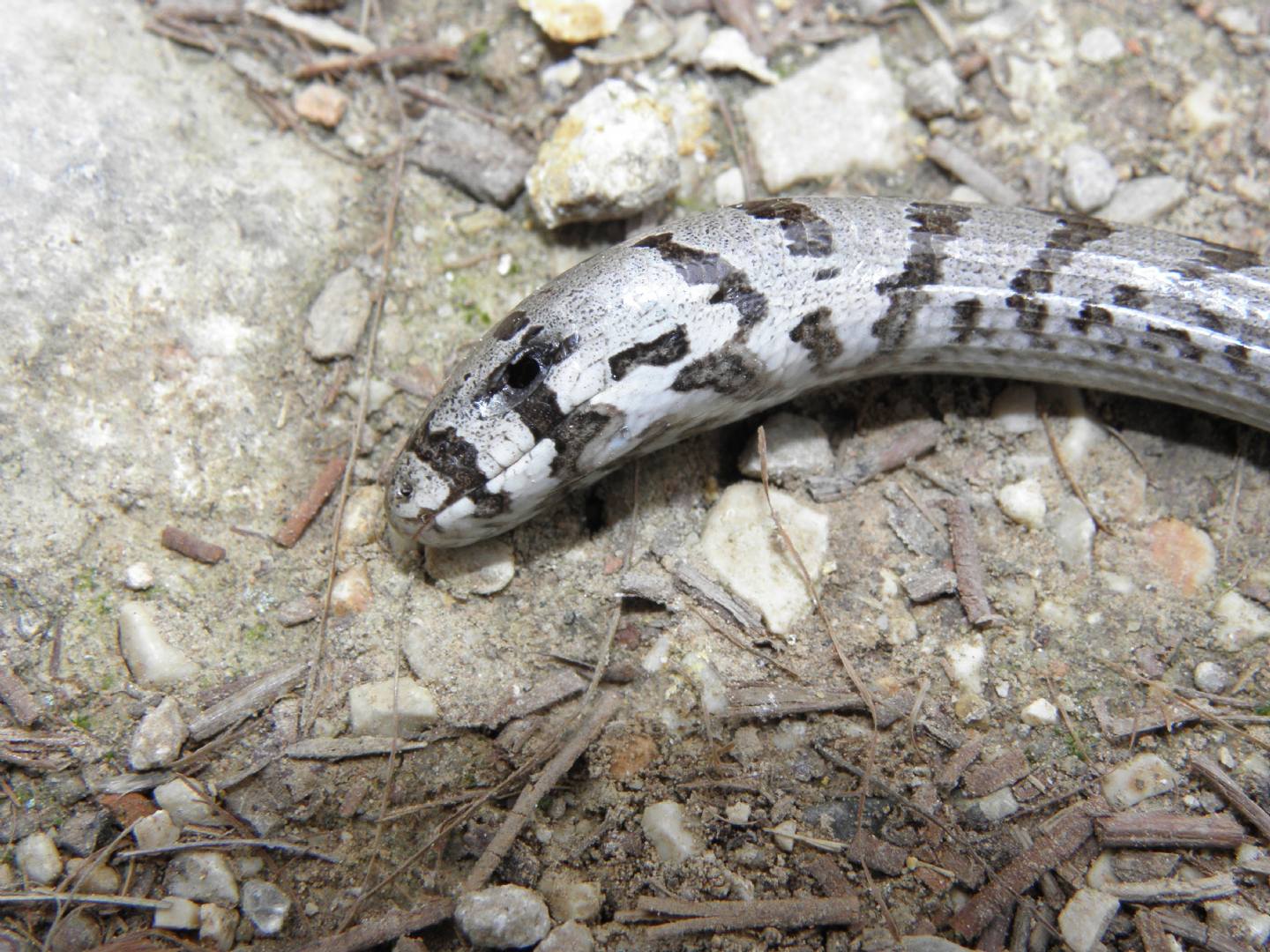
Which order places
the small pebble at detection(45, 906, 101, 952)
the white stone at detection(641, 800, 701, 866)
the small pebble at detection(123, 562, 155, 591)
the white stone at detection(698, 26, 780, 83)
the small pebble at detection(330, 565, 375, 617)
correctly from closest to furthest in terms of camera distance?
1. the small pebble at detection(45, 906, 101, 952)
2. the white stone at detection(641, 800, 701, 866)
3. the small pebble at detection(123, 562, 155, 591)
4. the small pebble at detection(330, 565, 375, 617)
5. the white stone at detection(698, 26, 780, 83)

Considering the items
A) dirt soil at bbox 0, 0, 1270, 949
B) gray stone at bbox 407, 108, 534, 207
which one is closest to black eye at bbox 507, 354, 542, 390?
dirt soil at bbox 0, 0, 1270, 949

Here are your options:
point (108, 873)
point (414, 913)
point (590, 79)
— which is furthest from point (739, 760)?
point (590, 79)

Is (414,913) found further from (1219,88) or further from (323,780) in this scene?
(1219,88)

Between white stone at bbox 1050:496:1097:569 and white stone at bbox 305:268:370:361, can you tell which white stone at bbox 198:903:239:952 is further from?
white stone at bbox 1050:496:1097:569

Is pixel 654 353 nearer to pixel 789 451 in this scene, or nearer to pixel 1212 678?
pixel 789 451

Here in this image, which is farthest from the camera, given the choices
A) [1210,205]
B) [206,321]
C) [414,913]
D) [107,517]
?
[1210,205]

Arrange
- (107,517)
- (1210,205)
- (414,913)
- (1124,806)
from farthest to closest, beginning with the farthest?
1. (1210,205)
2. (107,517)
3. (1124,806)
4. (414,913)

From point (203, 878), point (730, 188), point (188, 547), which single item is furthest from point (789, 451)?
point (203, 878)
